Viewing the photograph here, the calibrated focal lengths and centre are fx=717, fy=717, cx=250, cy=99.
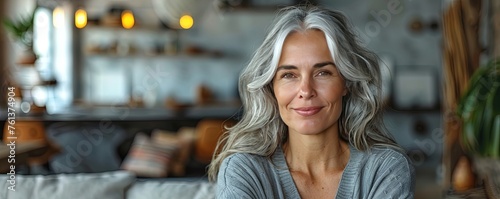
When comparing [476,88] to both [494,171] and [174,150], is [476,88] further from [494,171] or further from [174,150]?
[174,150]

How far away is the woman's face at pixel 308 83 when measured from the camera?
178 centimetres

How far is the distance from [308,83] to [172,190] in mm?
734

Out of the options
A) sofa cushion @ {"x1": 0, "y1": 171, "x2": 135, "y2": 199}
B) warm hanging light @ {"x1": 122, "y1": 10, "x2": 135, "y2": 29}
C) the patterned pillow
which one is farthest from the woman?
warm hanging light @ {"x1": 122, "y1": 10, "x2": 135, "y2": 29}

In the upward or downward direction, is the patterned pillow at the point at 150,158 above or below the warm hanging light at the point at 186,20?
below

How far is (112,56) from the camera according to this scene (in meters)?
8.18

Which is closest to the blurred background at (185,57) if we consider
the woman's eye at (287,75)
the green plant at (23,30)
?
the green plant at (23,30)

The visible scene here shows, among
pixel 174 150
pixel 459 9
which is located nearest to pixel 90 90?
pixel 174 150

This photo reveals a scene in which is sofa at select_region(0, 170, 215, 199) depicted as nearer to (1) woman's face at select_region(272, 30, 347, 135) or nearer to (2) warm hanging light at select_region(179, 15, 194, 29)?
(1) woman's face at select_region(272, 30, 347, 135)

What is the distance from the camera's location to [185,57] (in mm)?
8117

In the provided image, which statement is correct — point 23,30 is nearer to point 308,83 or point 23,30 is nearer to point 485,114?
point 485,114

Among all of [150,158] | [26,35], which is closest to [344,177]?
[150,158]

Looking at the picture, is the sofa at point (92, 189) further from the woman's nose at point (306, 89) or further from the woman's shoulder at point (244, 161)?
the woman's nose at point (306, 89)

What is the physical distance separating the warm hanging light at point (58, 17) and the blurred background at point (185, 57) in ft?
0.05

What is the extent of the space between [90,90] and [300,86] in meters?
6.72
